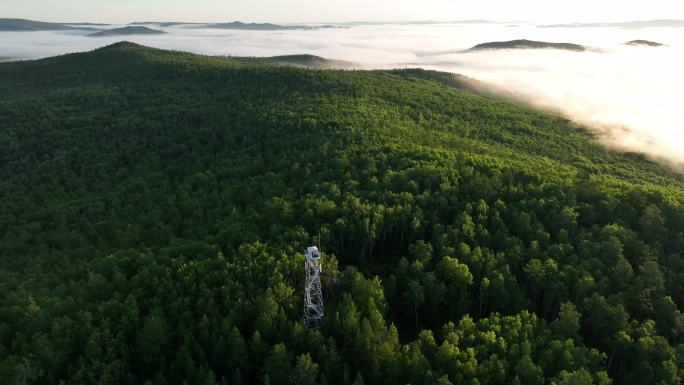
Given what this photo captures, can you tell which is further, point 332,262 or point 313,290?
point 332,262

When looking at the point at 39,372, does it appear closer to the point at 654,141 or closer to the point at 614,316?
the point at 614,316

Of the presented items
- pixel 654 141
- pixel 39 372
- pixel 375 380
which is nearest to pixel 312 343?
pixel 375 380

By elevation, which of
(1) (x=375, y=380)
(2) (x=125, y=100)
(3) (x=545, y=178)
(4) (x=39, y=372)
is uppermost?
(2) (x=125, y=100)

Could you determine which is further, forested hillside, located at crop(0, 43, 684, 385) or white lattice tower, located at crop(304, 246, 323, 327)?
white lattice tower, located at crop(304, 246, 323, 327)

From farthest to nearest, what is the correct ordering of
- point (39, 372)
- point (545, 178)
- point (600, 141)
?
1. point (600, 141)
2. point (545, 178)
3. point (39, 372)
